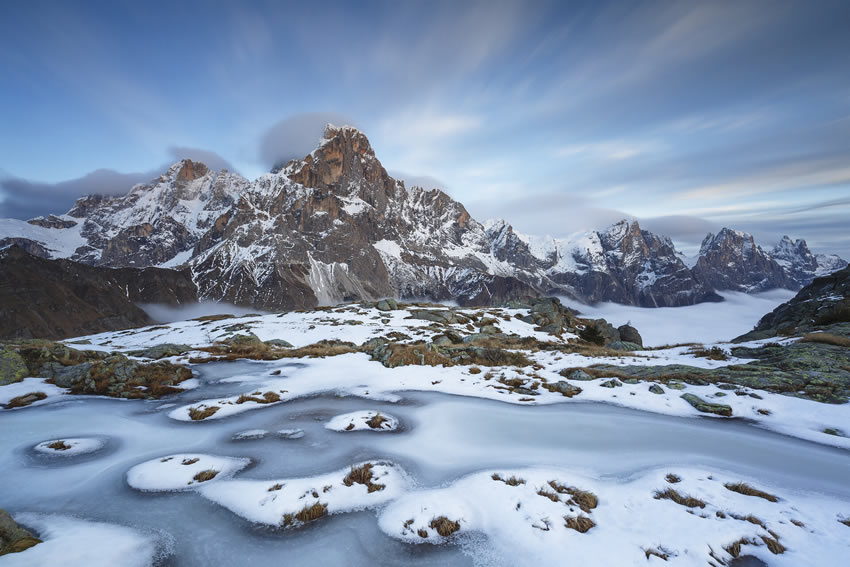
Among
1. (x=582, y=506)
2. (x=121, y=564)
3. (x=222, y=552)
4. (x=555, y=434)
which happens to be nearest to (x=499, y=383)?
(x=555, y=434)

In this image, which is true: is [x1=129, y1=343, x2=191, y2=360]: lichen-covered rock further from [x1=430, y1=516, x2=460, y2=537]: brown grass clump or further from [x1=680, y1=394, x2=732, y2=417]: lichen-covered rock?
[x1=680, y1=394, x2=732, y2=417]: lichen-covered rock

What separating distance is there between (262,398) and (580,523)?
13.4 metres

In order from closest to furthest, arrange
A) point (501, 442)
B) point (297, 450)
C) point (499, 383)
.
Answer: point (297, 450) → point (501, 442) → point (499, 383)

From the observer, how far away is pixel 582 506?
783 cm

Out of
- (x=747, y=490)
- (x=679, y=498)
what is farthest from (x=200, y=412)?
(x=747, y=490)

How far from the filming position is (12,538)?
20.1ft

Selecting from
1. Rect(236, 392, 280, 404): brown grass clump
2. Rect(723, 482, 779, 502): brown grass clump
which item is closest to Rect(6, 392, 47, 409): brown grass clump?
Rect(236, 392, 280, 404): brown grass clump

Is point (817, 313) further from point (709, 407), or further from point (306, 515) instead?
point (306, 515)

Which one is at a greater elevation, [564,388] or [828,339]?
[828,339]

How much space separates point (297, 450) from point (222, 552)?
13.7ft

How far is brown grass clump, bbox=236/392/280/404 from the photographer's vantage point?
15264 mm

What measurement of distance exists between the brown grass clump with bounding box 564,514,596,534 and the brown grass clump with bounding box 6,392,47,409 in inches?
790

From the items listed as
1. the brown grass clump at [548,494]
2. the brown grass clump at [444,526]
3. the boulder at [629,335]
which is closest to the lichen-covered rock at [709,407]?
the brown grass clump at [548,494]

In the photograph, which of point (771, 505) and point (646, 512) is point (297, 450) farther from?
point (771, 505)
